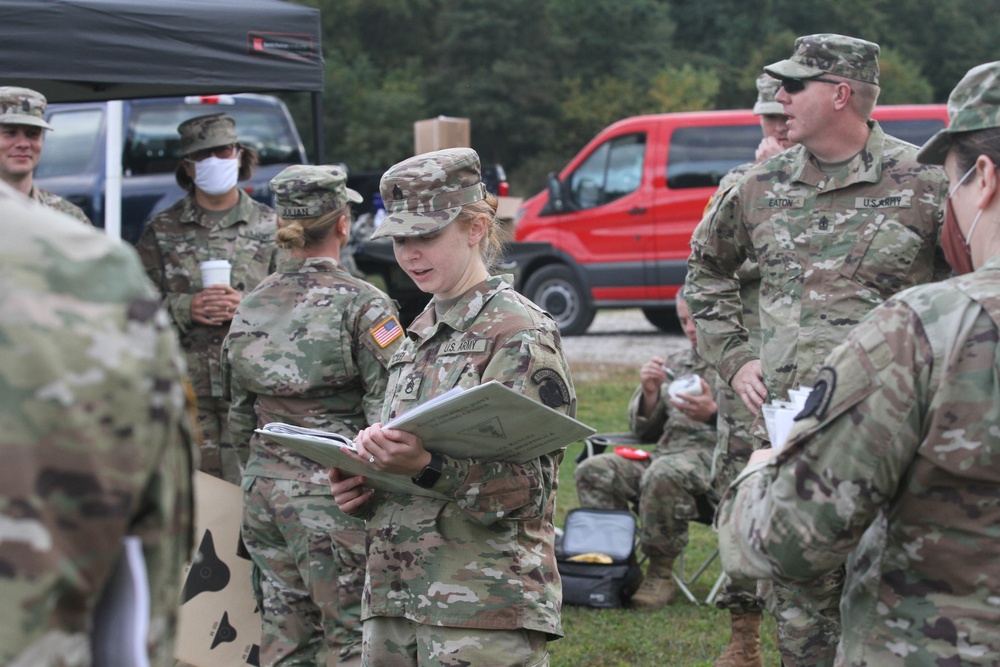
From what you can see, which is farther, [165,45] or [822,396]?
[165,45]

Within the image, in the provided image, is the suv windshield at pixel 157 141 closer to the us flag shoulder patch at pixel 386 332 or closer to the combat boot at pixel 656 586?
the combat boot at pixel 656 586

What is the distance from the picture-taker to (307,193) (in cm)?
404

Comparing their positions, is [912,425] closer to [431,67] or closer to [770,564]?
[770,564]

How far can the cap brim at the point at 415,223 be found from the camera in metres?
2.90

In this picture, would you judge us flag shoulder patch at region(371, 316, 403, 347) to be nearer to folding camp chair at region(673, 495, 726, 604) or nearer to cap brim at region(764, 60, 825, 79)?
cap brim at region(764, 60, 825, 79)

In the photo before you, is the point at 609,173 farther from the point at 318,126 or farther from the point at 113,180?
the point at 318,126

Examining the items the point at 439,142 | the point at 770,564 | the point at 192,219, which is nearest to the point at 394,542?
the point at 770,564

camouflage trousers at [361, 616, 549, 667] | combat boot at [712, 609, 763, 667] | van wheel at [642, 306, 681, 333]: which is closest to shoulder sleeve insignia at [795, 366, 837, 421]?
camouflage trousers at [361, 616, 549, 667]

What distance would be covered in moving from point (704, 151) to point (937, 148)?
12.0 m

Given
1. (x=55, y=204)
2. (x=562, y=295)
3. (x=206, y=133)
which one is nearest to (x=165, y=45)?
(x=206, y=133)

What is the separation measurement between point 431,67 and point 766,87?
1676 inches

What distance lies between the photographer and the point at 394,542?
113 inches

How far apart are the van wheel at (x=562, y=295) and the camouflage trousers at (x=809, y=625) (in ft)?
36.7

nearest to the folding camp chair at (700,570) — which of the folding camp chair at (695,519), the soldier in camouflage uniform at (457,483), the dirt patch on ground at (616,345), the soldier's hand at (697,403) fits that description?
the folding camp chair at (695,519)
